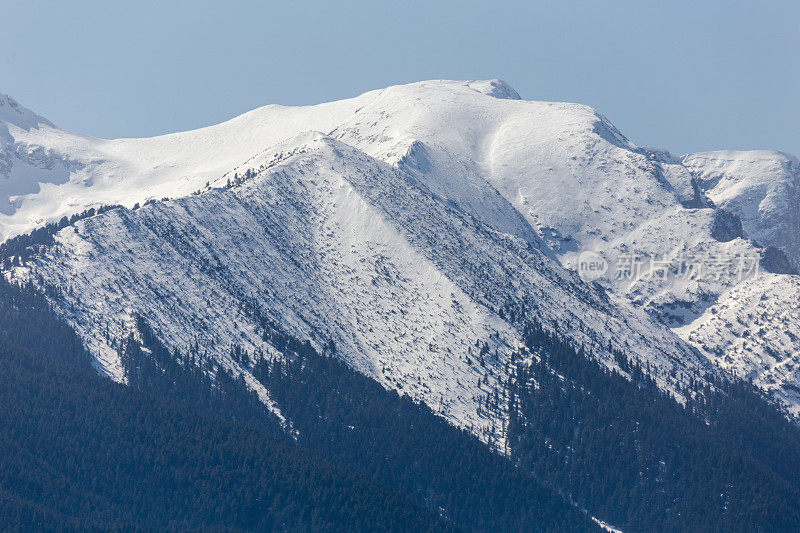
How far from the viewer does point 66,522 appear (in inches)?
7589

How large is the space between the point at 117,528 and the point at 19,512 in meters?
14.8

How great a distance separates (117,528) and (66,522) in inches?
308

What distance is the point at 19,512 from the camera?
7525 inches

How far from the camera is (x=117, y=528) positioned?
196 meters

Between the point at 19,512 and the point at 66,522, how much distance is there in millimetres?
7044
